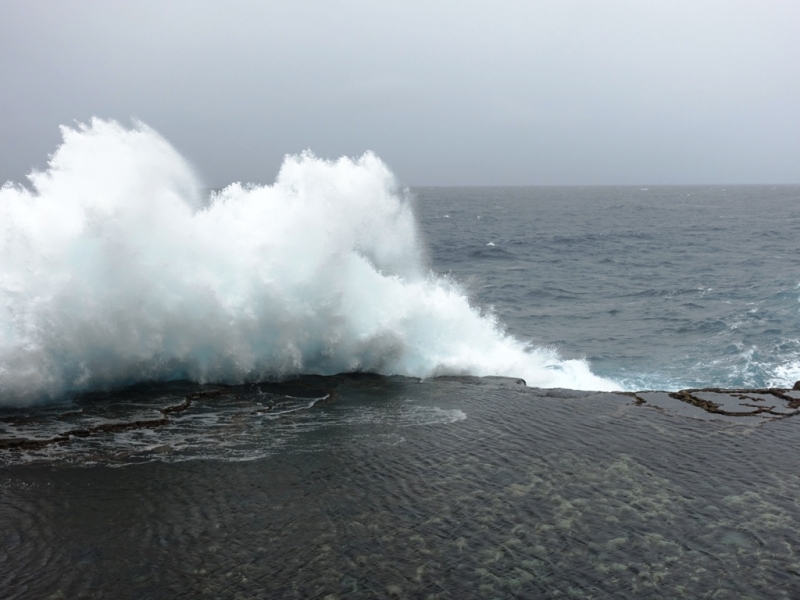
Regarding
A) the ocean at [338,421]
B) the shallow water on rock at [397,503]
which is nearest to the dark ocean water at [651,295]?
the ocean at [338,421]

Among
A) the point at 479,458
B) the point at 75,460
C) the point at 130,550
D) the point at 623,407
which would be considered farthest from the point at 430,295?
the point at 130,550

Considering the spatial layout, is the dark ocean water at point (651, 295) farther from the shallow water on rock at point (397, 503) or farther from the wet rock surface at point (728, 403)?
the shallow water on rock at point (397, 503)

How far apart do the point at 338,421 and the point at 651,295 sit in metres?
26.4

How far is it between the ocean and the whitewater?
0.07 meters

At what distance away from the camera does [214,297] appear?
775 inches

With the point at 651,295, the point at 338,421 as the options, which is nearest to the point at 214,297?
the point at 338,421

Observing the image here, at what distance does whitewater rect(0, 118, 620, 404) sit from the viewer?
1769 cm

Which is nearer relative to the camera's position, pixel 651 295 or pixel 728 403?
pixel 728 403

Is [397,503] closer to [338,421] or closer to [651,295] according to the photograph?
[338,421]

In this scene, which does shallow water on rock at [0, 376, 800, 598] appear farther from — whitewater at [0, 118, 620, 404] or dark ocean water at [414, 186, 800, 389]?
dark ocean water at [414, 186, 800, 389]

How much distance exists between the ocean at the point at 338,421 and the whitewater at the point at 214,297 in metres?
0.07

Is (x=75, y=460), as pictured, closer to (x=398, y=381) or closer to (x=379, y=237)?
(x=398, y=381)

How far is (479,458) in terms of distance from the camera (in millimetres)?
14039

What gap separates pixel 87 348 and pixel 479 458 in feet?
36.0
